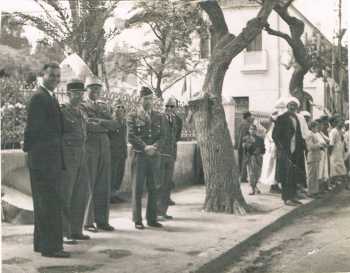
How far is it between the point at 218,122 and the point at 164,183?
3.32ft

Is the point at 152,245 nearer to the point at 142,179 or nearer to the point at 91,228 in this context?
the point at 91,228

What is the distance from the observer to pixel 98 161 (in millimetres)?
6605

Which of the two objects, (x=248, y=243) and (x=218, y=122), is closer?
(x=248, y=243)

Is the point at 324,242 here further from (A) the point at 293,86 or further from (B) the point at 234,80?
(A) the point at 293,86

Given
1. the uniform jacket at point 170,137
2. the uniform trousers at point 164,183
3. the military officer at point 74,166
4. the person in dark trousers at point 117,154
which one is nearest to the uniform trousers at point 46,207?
the military officer at point 74,166

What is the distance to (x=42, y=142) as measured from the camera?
211 inches

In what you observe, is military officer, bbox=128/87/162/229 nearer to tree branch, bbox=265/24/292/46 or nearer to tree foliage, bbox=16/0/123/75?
tree foliage, bbox=16/0/123/75

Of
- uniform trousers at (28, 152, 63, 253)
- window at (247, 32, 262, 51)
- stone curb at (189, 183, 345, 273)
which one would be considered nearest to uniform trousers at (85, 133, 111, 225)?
uniform trousers at (28, 152, 63, 253)

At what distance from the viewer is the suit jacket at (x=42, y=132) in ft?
17.5

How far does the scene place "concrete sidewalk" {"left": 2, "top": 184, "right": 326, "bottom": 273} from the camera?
523 centimetres

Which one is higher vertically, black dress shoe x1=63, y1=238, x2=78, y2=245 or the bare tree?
the bare tree

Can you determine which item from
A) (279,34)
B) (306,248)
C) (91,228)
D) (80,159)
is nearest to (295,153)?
(279,34)

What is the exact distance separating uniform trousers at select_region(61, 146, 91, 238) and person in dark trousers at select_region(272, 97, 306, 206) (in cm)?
346

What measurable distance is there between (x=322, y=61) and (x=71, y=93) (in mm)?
4605
